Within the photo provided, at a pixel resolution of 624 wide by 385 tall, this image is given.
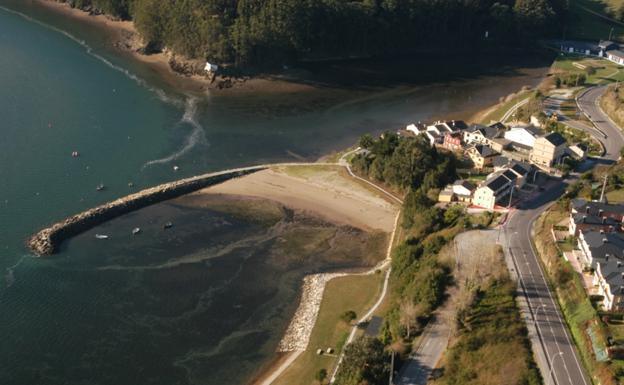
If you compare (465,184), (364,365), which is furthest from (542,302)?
(465,184)

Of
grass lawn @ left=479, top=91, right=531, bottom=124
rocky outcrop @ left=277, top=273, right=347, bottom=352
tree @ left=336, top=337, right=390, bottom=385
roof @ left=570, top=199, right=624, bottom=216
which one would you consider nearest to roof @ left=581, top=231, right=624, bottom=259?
roof @ left=570, top=199, right=624, bottom=216

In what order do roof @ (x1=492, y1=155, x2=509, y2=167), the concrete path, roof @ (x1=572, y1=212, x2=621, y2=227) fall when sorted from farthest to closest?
roof @ (x1=492, y1=155, x2=509, y2=167)
roof @ (x1=572, y1=212, x2=621, y2=227)
the concrete path

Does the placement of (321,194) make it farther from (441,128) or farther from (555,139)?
(555,139)

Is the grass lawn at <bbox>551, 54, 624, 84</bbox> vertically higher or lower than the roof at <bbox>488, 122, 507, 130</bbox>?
higher

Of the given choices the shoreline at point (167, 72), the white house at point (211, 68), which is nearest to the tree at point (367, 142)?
the shoreline at point (167, 72)

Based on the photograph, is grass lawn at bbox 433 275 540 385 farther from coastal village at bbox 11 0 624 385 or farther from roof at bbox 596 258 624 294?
roof at bbox 596 258 624 294

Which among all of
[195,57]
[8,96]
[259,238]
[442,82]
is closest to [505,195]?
[259,238]

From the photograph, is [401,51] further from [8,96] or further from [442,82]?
[8,96]
